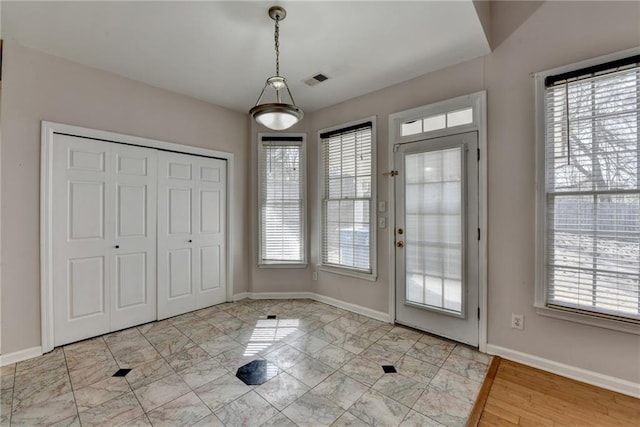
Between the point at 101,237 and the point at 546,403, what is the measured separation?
13.8ft

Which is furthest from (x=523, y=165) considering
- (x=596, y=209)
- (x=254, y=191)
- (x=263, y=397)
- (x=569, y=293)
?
(x=254, y=191)

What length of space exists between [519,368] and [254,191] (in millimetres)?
3673

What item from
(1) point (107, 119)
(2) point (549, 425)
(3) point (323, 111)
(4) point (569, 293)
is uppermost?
(3) point (323, 111)

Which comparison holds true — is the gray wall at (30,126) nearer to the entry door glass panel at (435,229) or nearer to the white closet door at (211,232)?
the white closet door at (211,232)

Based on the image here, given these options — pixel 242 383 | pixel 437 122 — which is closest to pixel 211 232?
pixel 242 383

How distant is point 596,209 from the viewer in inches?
82.8

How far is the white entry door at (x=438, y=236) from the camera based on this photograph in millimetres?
2689

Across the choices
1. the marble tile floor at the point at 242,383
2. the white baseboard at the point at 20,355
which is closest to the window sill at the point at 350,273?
the marble tile floor at the point at 242,383

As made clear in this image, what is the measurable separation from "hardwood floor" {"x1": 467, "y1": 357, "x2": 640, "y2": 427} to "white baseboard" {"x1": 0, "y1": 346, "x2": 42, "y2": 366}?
3646mm

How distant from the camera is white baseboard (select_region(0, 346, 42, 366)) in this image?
2.38 meters

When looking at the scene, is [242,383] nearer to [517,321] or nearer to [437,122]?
[517,321]

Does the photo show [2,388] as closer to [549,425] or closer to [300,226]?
[300,226]

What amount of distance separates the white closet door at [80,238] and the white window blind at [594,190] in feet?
14.2

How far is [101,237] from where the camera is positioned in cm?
294
